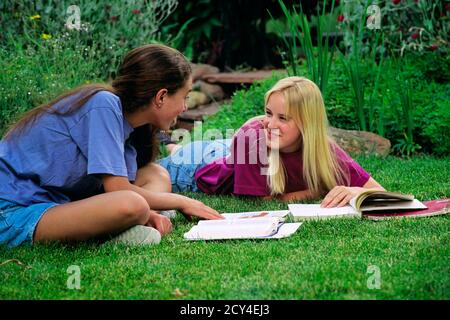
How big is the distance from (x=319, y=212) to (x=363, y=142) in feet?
7.25

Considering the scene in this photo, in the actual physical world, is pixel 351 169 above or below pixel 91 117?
below

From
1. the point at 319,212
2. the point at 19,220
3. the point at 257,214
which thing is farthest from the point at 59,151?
the point at 319,212

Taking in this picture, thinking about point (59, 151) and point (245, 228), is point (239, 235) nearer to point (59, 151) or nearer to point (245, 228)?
point (245, 228)

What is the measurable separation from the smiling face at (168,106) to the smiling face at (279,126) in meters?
0.83

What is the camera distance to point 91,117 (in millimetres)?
3717

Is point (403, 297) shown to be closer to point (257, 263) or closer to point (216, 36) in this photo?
point (257, 263)

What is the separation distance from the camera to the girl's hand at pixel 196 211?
162 inches

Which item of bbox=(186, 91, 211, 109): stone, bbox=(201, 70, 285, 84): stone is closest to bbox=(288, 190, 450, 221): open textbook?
bbox=(186, 91, 211, 109): stone

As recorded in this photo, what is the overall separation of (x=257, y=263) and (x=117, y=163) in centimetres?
87

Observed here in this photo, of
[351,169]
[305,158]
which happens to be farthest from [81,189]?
[351,169]

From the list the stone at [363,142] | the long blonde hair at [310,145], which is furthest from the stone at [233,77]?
the long blonde hair at [310,145]

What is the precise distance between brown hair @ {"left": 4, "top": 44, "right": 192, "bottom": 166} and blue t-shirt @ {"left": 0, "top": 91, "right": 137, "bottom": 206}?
0.07 metres
